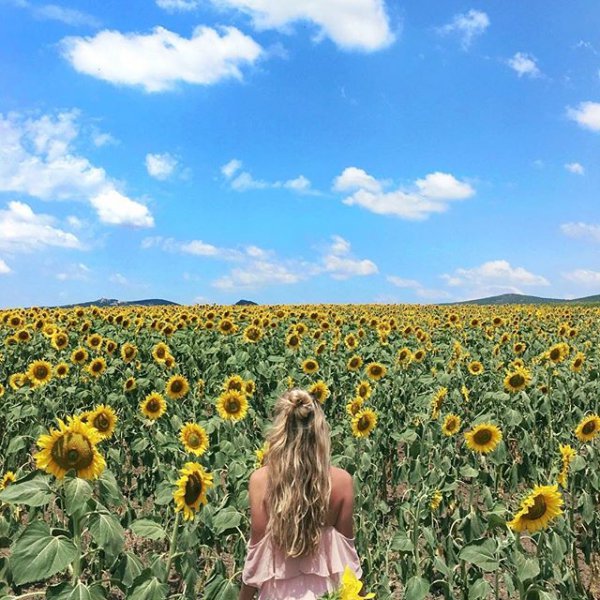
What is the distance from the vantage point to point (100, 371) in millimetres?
9039

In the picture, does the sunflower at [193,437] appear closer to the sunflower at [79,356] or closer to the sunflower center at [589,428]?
the sunflower center at [589,428]

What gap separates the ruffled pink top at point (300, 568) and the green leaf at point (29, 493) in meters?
1.14

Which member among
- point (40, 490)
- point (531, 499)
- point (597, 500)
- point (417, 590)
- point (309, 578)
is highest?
point (40, 490)

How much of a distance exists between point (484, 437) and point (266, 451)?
3.21 metres

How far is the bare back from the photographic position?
10.6 ft

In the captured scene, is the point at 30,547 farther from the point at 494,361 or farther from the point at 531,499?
the point at 494,361

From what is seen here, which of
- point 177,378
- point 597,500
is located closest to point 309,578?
point 177,378

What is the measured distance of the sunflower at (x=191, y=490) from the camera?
11.3 feet

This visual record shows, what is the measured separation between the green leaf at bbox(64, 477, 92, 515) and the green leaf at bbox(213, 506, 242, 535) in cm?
126

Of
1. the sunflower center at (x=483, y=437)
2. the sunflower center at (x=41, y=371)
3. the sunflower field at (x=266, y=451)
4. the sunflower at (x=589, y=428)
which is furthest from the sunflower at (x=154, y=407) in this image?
the sunflower at (x=589, y=428)

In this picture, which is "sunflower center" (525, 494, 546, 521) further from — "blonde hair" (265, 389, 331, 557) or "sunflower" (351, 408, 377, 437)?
"sunflower" (351, 408, 377, 437)

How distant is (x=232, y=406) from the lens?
6.39m

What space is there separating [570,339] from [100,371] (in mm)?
11809

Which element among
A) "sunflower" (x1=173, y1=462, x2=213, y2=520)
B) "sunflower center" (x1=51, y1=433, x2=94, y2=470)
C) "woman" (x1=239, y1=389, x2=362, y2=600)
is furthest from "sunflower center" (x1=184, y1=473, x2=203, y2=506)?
"sunflower center" (x1=51, y1=433, x2=94, y2=470)
